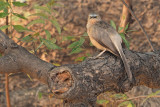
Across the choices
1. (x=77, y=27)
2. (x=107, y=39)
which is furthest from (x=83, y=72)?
(x=77, y=27)

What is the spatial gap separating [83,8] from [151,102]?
153 cm

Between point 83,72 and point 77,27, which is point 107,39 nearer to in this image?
point 83,72

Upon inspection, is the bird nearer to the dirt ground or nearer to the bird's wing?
the bird's wing

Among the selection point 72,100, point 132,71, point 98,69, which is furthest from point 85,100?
point 132,71

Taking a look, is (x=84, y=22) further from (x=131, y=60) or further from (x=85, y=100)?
(x=85, y=100)

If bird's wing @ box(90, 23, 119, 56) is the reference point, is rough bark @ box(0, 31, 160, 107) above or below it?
below

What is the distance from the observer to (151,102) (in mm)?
2967

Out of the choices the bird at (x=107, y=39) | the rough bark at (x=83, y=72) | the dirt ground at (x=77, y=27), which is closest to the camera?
the rough bark at (x=83, y=72)

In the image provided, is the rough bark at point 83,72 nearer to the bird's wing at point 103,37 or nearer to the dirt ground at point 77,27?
the bird's wing at point 103,37

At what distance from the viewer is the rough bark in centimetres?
128

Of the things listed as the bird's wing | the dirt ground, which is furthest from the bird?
the dirt ground

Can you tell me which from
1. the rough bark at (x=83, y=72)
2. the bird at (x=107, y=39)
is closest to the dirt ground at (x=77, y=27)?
the bird at (x=107, y=39)

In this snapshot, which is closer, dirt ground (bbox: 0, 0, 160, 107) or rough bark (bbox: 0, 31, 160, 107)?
A: rough bark (bbox: 0, 31, 160, 107)

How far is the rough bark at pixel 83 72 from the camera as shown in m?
1.28
